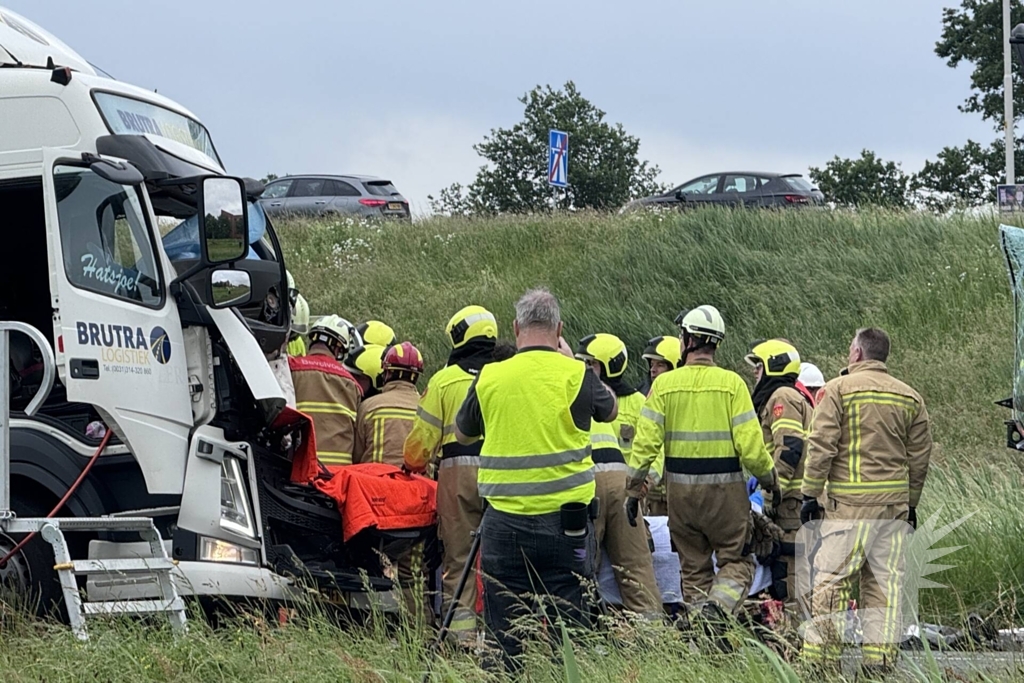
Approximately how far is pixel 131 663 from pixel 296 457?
5.18 feet

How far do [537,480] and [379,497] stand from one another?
1.47 metres

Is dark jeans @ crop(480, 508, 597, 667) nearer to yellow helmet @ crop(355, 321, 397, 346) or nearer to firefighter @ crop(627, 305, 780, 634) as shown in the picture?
firefighter @ crop(627, 305, 780, 634)

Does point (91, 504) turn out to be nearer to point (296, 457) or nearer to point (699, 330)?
point (296, 457)

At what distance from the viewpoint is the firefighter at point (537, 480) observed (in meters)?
6.26

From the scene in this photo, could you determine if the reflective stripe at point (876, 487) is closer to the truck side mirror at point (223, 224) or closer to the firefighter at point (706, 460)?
the firefighter at point (706, 460)

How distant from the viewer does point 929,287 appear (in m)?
17.6

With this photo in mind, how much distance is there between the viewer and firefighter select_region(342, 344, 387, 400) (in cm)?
935

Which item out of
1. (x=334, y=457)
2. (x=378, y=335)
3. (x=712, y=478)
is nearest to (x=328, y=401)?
(x=334, y=457)

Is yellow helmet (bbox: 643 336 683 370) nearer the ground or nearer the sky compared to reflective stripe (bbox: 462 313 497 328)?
nearer the ground

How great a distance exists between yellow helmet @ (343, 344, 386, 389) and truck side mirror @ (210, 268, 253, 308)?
2.41 m

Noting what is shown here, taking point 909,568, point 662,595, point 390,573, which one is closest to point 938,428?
point 909,568

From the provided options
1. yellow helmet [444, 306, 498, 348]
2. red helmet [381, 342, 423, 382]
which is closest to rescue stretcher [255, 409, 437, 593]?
yellow helmet [444, 306, 498, 348]

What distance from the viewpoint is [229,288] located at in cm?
682

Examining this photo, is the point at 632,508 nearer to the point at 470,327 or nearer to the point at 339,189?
the point at 470,327
